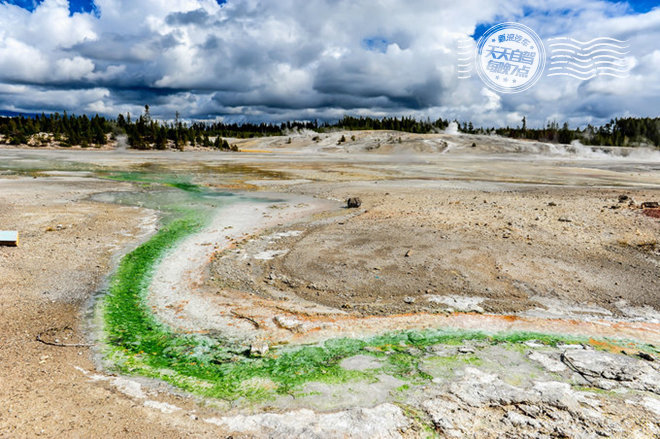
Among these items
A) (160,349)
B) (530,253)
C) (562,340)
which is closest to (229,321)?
(160,349)

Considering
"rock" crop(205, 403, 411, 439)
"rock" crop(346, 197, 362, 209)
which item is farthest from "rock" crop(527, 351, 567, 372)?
"rock" crop(346, 197, 362, 209)

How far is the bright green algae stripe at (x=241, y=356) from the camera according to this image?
4.79m

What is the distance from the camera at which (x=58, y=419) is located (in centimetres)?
392

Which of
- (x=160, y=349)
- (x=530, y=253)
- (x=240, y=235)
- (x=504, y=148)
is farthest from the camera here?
(x=504, y=148)

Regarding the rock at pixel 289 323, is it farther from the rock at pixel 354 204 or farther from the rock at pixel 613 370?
the rock at pixel 354 204

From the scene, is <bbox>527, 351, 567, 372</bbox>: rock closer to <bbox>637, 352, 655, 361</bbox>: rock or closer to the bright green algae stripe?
the bright green algae stripe

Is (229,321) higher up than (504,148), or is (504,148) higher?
(504,148)

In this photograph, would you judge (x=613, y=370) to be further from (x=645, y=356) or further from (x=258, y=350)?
(x=258, y=350)

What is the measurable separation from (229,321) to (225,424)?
263 centimetres

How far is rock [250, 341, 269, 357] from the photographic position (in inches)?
Result: 216

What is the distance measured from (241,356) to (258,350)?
226 mm

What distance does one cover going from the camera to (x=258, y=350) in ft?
18.1

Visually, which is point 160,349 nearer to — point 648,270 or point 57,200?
point 648,270

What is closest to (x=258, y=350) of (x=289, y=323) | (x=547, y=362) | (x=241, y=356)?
(x=241, y=356)
